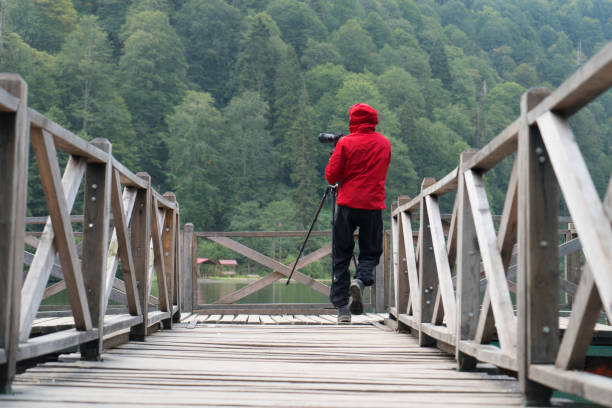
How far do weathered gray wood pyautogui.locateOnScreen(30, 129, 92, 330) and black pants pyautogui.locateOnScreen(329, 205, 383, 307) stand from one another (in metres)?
1.94

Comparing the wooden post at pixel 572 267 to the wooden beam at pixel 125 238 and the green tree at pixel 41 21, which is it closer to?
the wooden beam at pixel 125 238

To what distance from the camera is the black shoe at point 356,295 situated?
4441 mm

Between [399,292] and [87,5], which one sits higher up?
[87,5]

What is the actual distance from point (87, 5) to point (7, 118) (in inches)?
2396

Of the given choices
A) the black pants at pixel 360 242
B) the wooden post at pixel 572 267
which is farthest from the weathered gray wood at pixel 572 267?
the black pants at pixel 360 242

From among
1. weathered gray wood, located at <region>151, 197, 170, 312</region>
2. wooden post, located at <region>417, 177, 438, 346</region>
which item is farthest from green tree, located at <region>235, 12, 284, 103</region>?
wooden post, located at <region>417, 177, 438, 346</region>

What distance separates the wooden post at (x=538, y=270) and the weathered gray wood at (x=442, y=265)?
46.6 inches

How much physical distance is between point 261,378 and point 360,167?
197 cm

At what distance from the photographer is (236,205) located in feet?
157

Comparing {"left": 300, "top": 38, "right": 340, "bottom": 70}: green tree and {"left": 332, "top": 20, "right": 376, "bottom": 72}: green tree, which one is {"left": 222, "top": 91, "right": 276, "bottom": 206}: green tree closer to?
{"left": 300, "top": 38, "right": 340, "bottom": 70}: green tree

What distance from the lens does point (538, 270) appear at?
210 cm

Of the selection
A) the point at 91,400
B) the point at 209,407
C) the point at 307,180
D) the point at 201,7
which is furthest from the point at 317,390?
the point at 201,7

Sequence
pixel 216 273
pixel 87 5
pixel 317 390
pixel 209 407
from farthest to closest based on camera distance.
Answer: pixel 87 5, pixel 216 273, pixel 317 390, pixel 209 407

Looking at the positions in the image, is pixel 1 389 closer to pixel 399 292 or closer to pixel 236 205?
pixel 399 292
